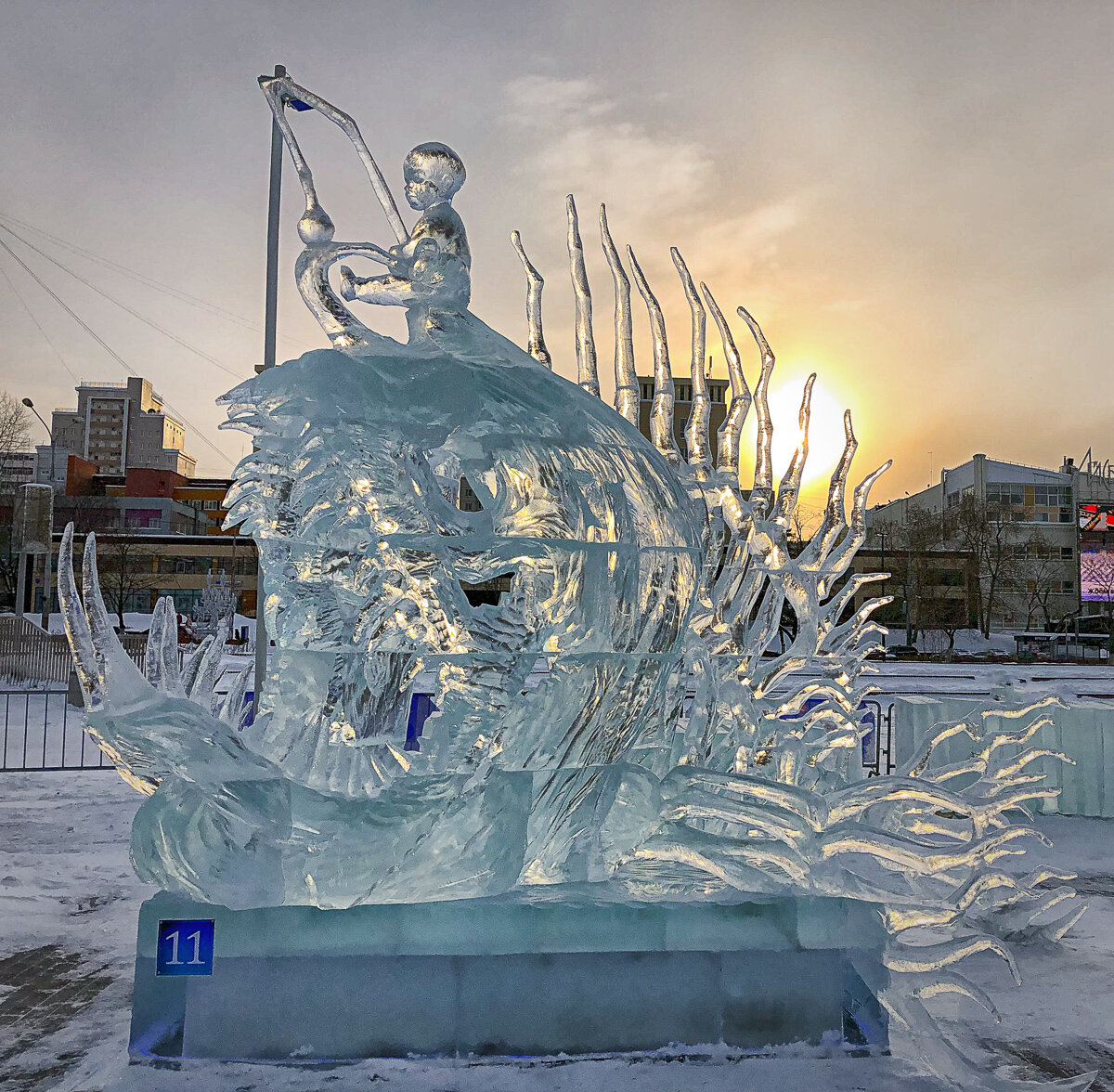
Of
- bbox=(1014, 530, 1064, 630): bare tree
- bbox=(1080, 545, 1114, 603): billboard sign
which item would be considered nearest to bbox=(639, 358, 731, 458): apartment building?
bbox=(1014, 530, 1064, 630): bare tree

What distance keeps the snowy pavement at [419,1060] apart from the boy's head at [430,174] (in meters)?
3.67

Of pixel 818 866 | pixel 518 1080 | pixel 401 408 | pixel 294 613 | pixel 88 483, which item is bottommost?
pixel 518 1080

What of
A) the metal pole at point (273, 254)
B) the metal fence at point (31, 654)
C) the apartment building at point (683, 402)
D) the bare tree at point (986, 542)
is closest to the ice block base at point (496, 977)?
the apartment building at point (683, 402)

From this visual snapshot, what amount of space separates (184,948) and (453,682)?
4.79 ft

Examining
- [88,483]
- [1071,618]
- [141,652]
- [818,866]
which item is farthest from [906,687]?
[88,483]

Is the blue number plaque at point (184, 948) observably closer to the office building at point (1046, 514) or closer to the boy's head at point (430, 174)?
the boy's head at point (430, 174)

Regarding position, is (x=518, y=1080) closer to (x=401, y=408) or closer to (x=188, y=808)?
(x=188, y=808)

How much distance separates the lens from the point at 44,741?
11562mm

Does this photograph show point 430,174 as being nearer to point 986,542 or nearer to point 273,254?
point 273,254

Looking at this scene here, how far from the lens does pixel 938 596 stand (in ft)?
125

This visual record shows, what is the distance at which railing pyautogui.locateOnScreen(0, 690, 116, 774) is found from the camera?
437 inches

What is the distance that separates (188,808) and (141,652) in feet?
43.7

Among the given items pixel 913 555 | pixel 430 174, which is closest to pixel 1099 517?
→ pixel 913 555

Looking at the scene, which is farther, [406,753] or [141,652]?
[141,652]
